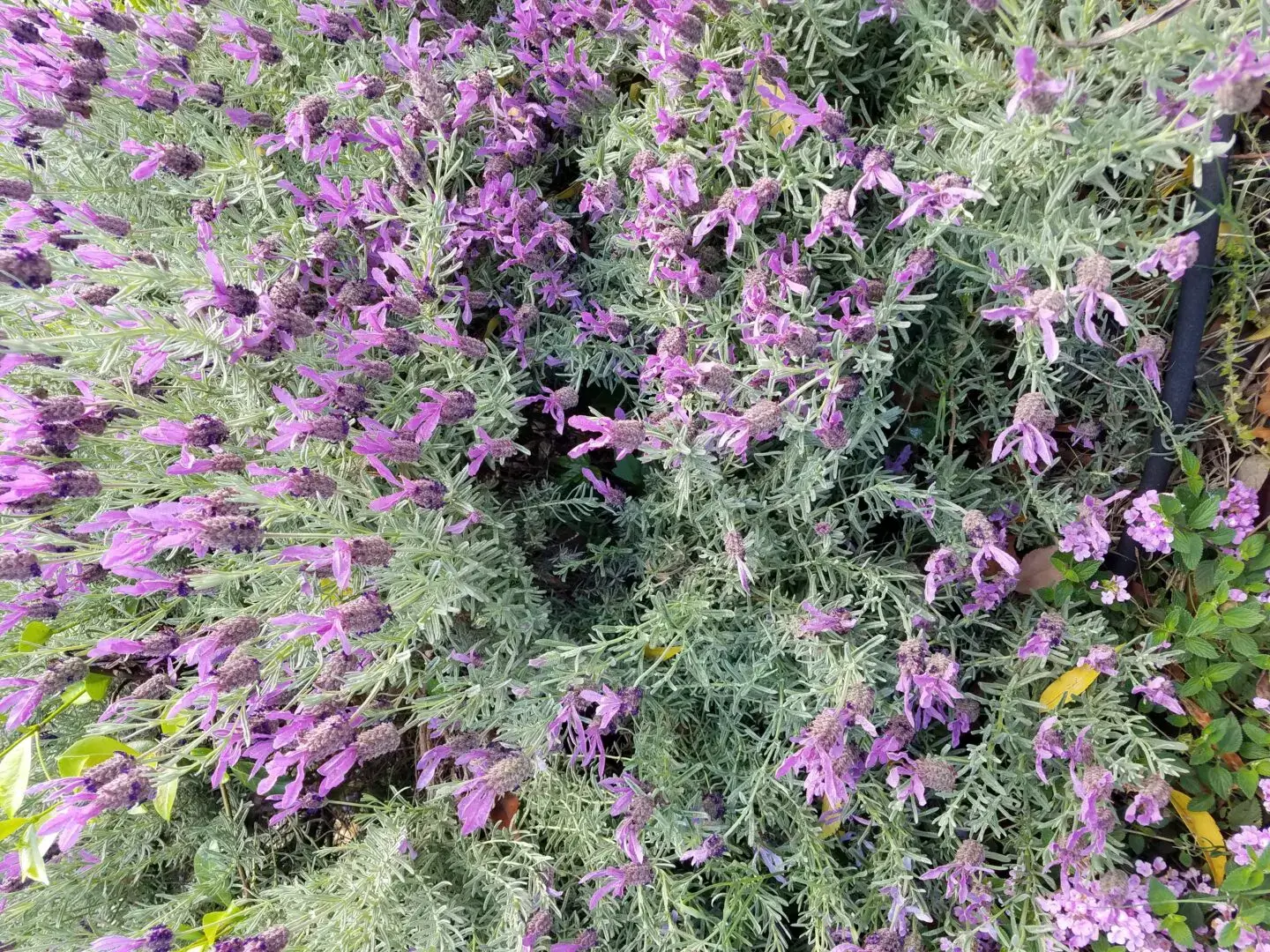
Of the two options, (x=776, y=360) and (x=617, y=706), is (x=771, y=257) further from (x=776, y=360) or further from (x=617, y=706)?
(x=617, y=706)

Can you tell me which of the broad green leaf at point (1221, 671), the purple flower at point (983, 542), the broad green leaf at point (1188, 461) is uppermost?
the broad green leaf at point (1188, 461)

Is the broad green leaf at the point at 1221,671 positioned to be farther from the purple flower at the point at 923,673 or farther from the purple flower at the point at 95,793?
the purple flower at the point at 95,793

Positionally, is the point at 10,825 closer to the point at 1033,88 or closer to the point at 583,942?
the point at 583,942

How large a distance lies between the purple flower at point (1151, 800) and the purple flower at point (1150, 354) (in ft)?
2.44

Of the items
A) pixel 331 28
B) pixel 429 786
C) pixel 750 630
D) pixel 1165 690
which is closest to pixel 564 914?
pixel 429 786

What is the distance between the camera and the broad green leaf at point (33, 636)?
1.61 m

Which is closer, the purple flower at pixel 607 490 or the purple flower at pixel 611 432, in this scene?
the purple flower at pixel 611 432

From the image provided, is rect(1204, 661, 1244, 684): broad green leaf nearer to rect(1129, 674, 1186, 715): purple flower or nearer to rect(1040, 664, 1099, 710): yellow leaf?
rect(1129, 674, 1186, 715): purple flower

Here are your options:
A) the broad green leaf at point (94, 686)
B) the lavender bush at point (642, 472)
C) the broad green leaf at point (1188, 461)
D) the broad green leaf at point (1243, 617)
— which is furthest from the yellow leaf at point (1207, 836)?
the broad green leaf at point (94, 686)

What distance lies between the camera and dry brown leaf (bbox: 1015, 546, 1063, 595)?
5.52 ft

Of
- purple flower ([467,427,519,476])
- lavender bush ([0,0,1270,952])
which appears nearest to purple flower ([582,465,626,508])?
lavender bush ([0,0,1270,952])

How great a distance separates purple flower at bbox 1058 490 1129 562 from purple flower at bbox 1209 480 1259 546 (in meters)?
0.17

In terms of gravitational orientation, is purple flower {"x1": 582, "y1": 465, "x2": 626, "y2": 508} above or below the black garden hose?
below

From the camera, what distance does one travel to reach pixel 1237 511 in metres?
1.51
